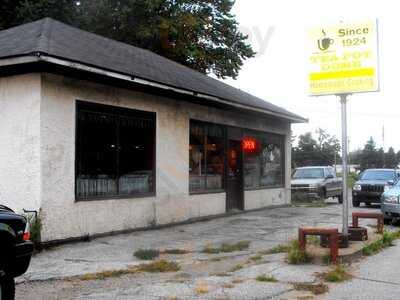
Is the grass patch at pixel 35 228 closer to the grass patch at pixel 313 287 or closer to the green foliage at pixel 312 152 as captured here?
the grass patch at pixel 313 287

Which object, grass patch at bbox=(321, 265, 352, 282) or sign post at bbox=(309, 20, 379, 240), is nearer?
grass patch at bbox=(321, 265, 352, 282)

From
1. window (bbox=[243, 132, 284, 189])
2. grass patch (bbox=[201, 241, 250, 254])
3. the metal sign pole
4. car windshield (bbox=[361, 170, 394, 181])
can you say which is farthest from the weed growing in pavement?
car windshield (bbox=[361, 170, 394, 181])

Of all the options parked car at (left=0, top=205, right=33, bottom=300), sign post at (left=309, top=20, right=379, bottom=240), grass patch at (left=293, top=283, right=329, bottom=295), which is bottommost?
grass patch at (left=293, top=283, right=329, bottom=295)

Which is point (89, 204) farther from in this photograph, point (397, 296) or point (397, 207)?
point (397, 207)

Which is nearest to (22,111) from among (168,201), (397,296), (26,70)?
(26,70)

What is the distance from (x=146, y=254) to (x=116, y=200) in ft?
9.84

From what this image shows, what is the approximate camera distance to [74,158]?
12133 mm

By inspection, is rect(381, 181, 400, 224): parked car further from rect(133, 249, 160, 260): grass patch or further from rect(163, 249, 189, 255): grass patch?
rect(133, 249, 160, 260): grass patch

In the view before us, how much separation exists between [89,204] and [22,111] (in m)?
2.43

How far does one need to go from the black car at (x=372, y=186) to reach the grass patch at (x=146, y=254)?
50.5ft

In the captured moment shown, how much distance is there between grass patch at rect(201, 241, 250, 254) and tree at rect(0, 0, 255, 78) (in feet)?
58.9

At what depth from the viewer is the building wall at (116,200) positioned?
37.8 ft

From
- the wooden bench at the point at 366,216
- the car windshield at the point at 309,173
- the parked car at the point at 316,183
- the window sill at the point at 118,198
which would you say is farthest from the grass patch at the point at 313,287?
the car windshield at the point at 309,173

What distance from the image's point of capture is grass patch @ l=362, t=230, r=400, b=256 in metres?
10.9
